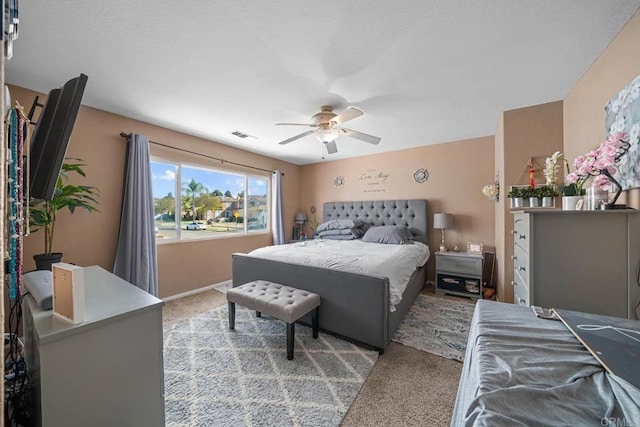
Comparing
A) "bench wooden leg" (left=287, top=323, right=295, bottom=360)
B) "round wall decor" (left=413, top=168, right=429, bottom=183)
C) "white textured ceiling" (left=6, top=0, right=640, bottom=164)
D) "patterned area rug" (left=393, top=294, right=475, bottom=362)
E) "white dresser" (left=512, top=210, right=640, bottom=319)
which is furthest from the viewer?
"round wall decor" (left=413, top=168, right=429, bottom=183)

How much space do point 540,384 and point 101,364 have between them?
4.59 ft

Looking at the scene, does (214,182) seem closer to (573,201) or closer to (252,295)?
(252,295)

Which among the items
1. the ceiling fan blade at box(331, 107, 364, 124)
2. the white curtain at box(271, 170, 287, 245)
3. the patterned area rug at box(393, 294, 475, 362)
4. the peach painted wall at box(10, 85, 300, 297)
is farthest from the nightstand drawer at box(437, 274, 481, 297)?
the peach painted wall at box(10, 85, 300, 297)

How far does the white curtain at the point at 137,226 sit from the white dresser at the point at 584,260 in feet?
12.0

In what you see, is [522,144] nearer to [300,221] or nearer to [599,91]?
[599,91]

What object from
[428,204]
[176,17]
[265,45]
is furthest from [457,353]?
[176,17]

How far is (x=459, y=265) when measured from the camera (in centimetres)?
343

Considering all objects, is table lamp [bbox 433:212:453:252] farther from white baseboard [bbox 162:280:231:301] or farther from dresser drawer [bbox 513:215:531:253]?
white baseboard [bbox 162:280:231:301]

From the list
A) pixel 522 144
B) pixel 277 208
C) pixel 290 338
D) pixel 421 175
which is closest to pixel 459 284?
pixel 421 175

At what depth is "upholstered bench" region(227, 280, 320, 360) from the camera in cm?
197

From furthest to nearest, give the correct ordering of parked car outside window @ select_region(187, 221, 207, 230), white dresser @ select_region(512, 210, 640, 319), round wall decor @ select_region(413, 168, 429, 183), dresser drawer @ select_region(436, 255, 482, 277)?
1. round wall decor @ select_region(413, 168, 429, 183)
2. parked car outside window @ select_region(187, 221, 207, 230)
3. dresser drawer @ select_region(436, 255, 482, 277)
4. white dresser @ select_region(512, 210, 640, 319)

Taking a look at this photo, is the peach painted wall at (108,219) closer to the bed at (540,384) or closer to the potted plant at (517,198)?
the bed at (540,384)

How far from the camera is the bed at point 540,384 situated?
1.70ft

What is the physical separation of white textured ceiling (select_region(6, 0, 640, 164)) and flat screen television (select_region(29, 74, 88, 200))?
27.7 inches
